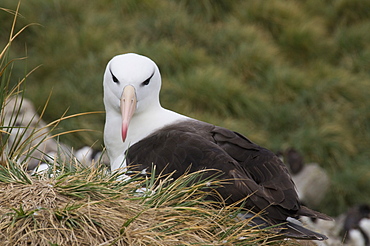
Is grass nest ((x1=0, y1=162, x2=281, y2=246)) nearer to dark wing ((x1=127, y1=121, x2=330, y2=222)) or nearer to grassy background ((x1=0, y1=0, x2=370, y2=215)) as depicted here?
dark wing ((x1=127, y1=121, x2=330, y2=222))

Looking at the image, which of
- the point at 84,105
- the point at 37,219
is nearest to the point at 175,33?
the point at 84,105

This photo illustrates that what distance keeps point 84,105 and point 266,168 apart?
14.4ft

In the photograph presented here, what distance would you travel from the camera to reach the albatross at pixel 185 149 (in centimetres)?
324

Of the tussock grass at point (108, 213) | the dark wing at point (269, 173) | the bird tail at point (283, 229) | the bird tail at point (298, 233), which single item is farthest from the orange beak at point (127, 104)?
the bird tail at point (298, 233)

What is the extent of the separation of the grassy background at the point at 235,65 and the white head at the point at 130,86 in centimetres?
313

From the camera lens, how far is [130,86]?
390 centimetres

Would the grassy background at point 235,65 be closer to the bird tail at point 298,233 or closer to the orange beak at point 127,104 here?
the orange beak at point 127,104

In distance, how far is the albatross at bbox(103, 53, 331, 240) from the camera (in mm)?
3238

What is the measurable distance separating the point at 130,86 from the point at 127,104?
0.12 m

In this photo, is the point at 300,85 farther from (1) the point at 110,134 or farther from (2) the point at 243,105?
(1) the point at 110,134

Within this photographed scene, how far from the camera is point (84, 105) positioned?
754 cm

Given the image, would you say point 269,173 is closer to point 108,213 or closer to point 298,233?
point 298,233

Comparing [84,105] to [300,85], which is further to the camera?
[300,85]

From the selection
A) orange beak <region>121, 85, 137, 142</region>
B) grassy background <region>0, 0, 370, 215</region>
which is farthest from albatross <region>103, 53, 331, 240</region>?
grassy background <region>0, 0, 370, 215</region>
